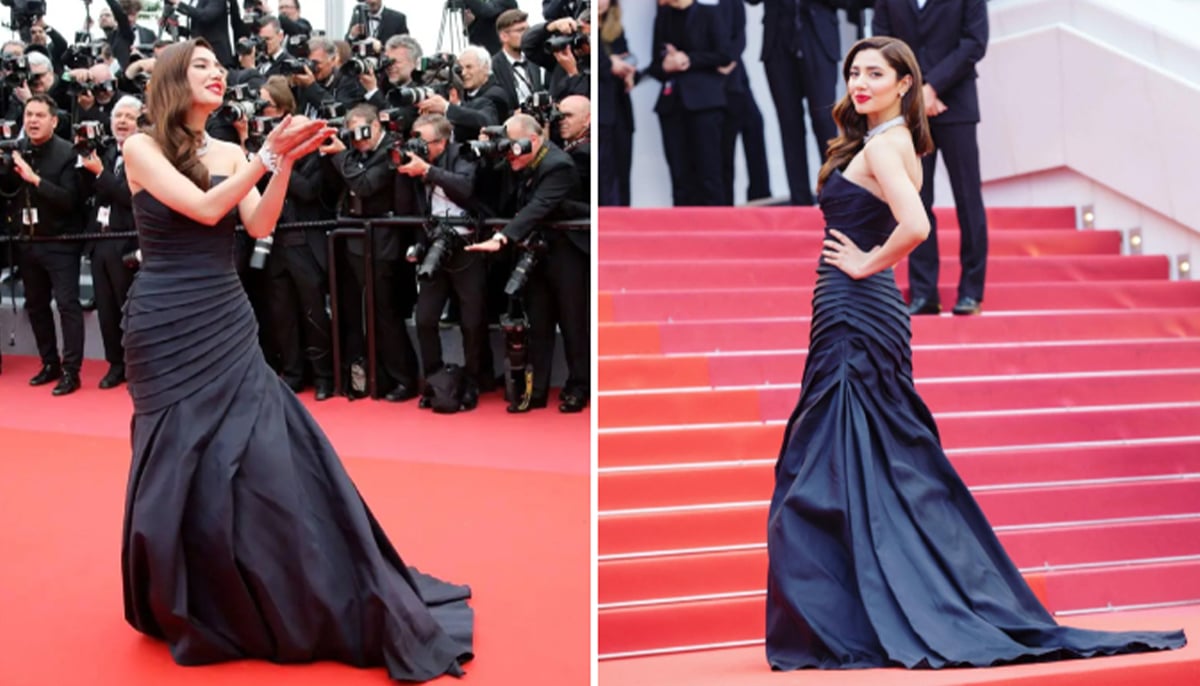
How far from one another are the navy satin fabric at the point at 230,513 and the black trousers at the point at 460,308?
319cm

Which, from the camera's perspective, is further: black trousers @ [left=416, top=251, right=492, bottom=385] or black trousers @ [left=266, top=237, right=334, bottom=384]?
black trousers @ [left=266, top=237, right=334, bottom=384]

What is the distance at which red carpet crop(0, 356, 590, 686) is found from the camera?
3.39m

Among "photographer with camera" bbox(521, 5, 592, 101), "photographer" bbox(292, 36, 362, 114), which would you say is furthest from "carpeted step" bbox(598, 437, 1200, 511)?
"photographer" bbox(292, 36, 362, 114)

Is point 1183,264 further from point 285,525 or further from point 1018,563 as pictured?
point 285,525

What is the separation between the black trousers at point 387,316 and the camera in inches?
278

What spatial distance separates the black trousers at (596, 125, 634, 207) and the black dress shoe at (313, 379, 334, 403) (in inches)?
81.7

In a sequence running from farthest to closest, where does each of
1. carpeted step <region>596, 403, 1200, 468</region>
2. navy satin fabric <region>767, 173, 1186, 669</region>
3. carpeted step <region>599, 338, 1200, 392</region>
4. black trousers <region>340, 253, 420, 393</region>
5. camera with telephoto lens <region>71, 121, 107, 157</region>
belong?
camera with telephoto lens <region>71, 121, 107, 157</region> < black trousers <region>340, 253, 420, 393</region> < carpeted step <region>599, 338, 1200, 392</region> < carpeted step <region>596, 403, 1200, 468</region> < navy satin fabric <region>767, 173, 1186, 669</region>

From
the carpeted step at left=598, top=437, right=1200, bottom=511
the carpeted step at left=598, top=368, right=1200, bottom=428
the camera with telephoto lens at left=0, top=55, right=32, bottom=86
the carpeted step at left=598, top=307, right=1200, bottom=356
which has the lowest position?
the carpeted step at left=598, top=437, right=1200, bottom=511

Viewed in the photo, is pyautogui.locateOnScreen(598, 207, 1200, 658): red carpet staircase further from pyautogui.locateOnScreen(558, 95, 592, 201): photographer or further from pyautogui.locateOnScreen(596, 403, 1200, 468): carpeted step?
pyautogui.locateOnScreen(558, 95, 592, 201): photographer

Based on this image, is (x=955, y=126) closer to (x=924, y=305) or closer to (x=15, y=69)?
(x=924, y=305)

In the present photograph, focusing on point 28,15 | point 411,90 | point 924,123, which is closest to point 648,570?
point 924,123

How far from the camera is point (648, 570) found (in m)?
4.10

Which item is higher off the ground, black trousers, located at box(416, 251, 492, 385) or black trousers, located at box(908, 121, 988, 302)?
black trousers, located at box(908, 121, 988, 302)

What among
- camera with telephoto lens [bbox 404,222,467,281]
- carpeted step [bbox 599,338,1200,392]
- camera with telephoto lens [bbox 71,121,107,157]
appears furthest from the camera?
camera with telephoto lens [bbox 71,121,107,157]
